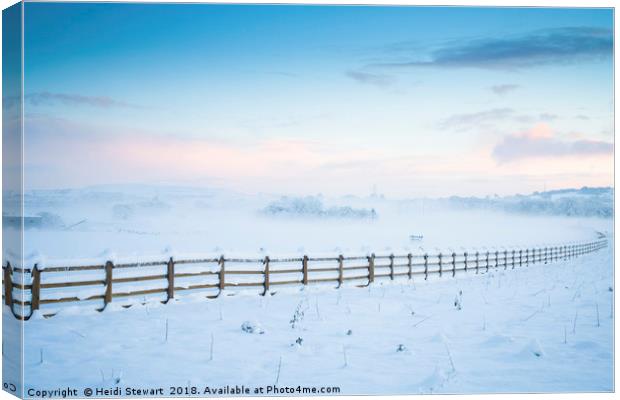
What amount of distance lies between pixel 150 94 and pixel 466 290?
10.3 meters

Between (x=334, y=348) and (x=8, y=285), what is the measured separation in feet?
18.8

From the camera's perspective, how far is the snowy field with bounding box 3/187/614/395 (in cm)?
795

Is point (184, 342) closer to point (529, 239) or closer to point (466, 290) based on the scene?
point (466, 290)

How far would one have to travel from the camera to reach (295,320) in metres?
10.2

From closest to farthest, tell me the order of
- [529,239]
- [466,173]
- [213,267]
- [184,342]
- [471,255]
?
[184,342] < [466,173] < [213,267] < [529,239] < [471,255]

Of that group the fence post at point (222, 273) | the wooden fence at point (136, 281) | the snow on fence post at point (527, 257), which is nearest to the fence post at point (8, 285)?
the wooden fence at point (136, 281)

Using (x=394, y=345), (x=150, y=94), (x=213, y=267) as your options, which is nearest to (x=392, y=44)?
(x=150, y=94)

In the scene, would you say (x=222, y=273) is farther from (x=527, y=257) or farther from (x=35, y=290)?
(x=527, y=257)

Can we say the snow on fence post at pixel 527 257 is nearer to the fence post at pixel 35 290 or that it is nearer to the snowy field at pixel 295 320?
the snowy field at pixel 295 320

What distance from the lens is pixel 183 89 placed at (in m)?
9.24

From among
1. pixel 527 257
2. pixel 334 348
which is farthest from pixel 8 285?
pixel 527 257

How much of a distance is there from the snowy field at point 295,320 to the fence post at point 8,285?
14.4 inches

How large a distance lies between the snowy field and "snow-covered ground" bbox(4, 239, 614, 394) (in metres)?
0.03

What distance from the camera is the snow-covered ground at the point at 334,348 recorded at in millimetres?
7895
